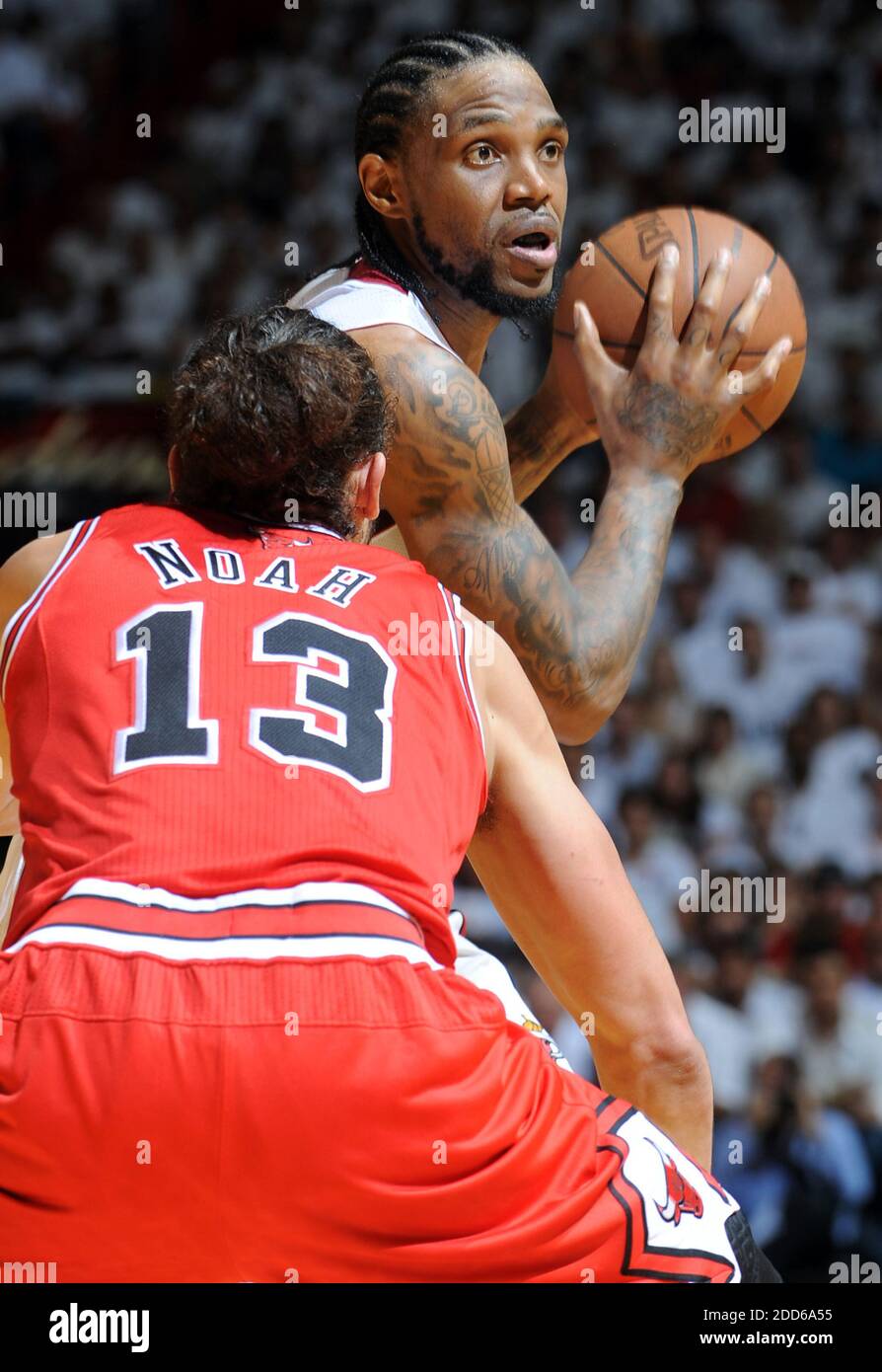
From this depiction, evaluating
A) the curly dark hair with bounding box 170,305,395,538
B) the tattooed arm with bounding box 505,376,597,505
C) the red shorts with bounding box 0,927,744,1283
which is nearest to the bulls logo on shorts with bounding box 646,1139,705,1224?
the red shorts with bounding box 0,927,744,1283

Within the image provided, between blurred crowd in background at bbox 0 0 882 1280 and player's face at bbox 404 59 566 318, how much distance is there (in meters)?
3.31

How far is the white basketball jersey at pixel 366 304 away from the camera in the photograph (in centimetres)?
282

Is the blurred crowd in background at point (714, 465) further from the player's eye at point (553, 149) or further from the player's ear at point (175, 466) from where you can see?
the player's ear at point (175, 466)

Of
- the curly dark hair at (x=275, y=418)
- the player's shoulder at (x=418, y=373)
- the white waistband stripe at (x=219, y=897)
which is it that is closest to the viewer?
→ the white waistband stripe at (x=219, y=897)

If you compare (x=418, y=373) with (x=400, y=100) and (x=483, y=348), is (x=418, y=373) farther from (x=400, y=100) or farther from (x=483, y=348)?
(x=400, y=100)

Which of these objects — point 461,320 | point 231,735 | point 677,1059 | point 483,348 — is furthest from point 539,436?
point 231,735

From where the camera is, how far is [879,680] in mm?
7168

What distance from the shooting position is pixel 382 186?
3.10m

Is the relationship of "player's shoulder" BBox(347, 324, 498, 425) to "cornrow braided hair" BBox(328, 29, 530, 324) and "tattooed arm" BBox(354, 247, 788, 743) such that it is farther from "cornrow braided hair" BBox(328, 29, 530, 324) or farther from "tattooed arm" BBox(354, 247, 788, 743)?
"cornrow braided hair" BBox(328, 29, 530, 324)

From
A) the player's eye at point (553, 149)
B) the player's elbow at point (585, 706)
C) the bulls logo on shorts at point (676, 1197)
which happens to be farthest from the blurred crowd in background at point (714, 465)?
the bulls logo on shorts at point (676, 1197)

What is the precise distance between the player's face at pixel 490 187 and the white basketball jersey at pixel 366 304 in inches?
4.6

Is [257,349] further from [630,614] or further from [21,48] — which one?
[21,48]

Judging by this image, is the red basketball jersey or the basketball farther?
the basketball

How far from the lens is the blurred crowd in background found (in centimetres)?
600
